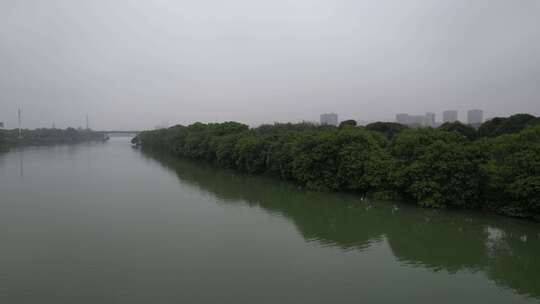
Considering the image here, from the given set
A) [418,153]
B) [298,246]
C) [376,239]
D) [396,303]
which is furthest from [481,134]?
[396,303]

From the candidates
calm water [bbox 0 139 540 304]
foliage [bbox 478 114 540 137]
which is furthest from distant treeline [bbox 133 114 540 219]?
foliage [bbox 478 114 540 137]

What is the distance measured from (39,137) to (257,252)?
72.1m

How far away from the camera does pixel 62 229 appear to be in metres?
11.6

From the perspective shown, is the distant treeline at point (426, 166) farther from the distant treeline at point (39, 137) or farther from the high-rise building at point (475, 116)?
the high-rise building at point (475, 116)

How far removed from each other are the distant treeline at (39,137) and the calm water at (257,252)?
47.7m

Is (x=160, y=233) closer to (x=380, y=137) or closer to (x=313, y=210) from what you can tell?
(x=313, y=210)

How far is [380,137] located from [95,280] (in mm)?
16233

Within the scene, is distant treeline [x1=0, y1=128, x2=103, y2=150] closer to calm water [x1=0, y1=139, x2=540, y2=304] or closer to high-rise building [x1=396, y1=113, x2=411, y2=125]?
calm water [x1=0, y1=139, x2=540, y2=304]

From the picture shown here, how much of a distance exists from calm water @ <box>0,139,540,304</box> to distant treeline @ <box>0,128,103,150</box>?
4770 centimetres

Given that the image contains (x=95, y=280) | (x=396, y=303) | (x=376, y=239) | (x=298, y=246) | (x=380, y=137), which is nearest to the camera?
(x=396, y=303)

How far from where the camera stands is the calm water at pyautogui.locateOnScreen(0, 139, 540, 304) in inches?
292

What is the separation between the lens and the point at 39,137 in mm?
68000

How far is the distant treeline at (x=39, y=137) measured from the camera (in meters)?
56.3

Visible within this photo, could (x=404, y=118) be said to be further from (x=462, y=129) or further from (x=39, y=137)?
(x=39, y=137)
